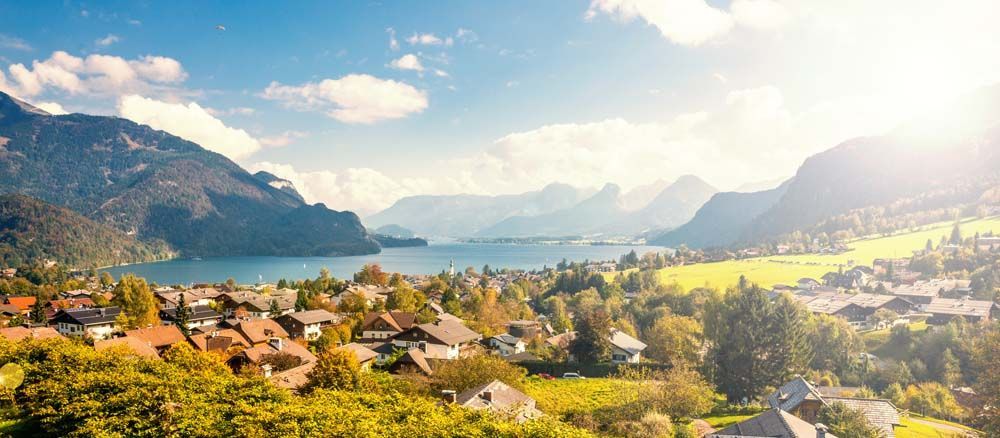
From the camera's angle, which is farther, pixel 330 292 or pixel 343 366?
pixel 330 292

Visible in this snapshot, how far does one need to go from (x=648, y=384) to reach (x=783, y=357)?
55.7 ft

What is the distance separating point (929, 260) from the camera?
94000 mm

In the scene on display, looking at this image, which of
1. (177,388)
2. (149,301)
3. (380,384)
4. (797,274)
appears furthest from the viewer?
(797,274)

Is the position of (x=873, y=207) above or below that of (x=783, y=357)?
above

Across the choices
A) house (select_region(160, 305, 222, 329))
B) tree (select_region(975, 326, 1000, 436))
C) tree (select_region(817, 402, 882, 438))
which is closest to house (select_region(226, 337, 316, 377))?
house (select_region(160, 305, 222, 329))

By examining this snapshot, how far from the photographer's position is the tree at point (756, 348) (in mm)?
45281

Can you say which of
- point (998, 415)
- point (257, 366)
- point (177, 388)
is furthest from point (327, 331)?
point (998, 415)

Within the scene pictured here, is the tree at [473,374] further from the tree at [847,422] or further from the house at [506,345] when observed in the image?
the house at [506,345]

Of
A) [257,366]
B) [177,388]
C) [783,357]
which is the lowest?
[783,357]

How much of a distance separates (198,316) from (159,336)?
17623mm

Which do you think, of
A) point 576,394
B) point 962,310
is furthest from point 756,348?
point 962,310

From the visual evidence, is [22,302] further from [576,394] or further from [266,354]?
[576,394]

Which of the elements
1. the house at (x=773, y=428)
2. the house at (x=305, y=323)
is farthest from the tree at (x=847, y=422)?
the house at (x=305, y=323)

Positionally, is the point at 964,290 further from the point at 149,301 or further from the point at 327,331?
the point at 149,301
